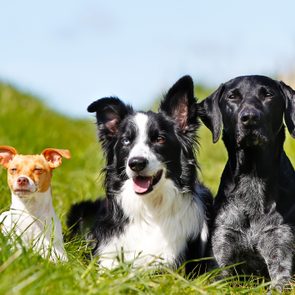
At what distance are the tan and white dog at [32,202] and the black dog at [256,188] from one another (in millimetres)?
1358

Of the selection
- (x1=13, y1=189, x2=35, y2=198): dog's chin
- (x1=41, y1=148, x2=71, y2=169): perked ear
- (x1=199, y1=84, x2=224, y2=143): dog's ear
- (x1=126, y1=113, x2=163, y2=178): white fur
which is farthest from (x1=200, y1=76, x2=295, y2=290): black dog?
(x1=13, y1=189, x2=35, y2=198): dog's chin

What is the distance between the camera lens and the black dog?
5.47 metres

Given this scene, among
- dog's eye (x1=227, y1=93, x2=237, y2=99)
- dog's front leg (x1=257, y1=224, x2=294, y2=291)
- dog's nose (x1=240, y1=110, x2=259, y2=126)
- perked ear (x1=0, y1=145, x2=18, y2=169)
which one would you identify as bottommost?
dog's front leg (x1=257, y1=224, x2=294, y2=291)

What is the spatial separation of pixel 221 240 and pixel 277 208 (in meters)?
0.54

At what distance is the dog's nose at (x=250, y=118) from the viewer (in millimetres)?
5160

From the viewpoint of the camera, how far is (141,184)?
18.4 feet

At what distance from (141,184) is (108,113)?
836 mm

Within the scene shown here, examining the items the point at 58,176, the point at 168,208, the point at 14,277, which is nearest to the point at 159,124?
the point at 168,208

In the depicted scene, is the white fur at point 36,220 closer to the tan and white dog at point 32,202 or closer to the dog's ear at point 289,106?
the tan and white dog at point 32,202

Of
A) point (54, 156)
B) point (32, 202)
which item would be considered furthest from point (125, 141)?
point (32, 202)

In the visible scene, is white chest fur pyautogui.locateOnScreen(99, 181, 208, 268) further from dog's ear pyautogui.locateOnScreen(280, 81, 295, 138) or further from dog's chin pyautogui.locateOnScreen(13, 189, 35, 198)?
dog's ear pyautogui.locateOnScreen(280, 81, 295, 138)

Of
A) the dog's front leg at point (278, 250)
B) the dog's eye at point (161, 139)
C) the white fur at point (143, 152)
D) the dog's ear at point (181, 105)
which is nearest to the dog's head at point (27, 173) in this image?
the white fur at point (143, 152)

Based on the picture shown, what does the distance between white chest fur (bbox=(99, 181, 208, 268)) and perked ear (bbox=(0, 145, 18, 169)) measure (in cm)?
100

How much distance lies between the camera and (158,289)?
459 centimetres
